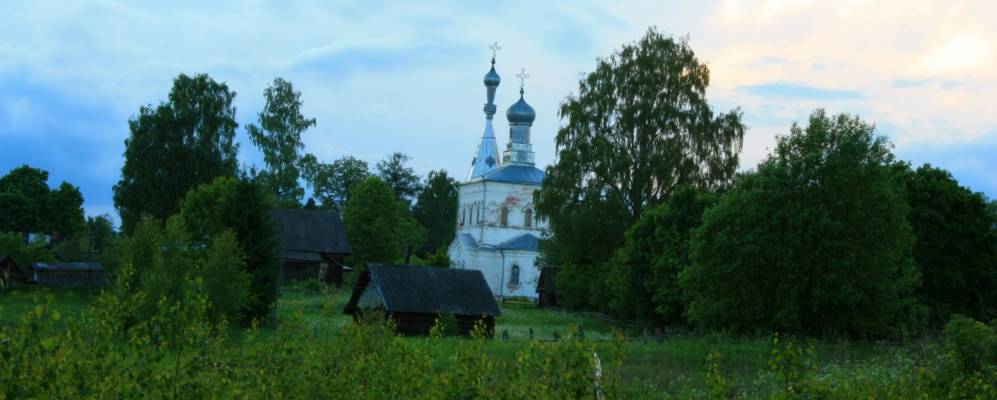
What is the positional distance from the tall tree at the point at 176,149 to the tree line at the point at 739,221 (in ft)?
58.9

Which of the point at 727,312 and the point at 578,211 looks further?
the point at 578,211

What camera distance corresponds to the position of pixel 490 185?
239ft

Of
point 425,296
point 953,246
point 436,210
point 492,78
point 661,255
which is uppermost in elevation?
point 492,78

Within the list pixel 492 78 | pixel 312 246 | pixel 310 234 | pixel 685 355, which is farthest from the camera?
pixel 492 78

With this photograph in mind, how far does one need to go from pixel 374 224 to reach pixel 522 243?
11.3m

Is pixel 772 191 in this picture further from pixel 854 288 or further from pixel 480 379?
pixel 480 379

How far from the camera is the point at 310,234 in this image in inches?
2355

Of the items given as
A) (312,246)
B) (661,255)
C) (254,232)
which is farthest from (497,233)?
(254,232)

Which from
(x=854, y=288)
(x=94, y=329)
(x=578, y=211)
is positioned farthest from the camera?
(x=578, y=211)

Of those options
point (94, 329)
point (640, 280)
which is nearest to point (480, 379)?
point (94, 329)

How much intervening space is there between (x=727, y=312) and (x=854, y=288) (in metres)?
3.12

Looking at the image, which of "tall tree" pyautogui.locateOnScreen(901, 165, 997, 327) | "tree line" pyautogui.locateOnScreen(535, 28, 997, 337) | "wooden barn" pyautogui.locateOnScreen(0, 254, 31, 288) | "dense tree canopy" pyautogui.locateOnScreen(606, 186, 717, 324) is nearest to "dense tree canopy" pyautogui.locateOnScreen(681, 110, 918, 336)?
"tree line" pyautogui.locateOnScreen(535, 28, 997, 337)

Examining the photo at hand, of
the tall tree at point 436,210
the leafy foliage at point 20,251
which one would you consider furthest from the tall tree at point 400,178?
the leafy foliage at point 20,251

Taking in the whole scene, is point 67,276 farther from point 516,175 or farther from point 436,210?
point 436,210
